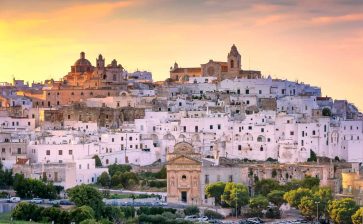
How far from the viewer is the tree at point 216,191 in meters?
53.5

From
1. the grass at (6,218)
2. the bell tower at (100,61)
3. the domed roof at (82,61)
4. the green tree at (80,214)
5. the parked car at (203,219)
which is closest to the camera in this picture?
the grass at (6,218)

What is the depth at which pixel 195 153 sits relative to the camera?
184 feet

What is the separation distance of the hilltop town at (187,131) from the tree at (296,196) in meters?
2.58

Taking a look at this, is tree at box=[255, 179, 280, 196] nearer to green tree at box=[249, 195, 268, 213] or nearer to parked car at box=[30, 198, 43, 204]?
green tree at box=[249, 195, 268, 213]

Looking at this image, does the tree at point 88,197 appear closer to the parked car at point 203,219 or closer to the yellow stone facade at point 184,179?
the parked car at point 203,219

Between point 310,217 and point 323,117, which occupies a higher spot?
point 323,117

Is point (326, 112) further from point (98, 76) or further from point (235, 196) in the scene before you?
point (235, 196)

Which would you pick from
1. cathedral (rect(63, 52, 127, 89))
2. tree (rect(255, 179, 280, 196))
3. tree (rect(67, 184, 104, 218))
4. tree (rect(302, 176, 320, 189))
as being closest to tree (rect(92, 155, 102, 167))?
tree (rect(67, 184, 104, 218))

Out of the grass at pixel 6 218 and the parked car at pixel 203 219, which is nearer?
the grass at pixel 6 218

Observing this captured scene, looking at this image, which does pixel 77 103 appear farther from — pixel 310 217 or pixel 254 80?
pixel 310 217

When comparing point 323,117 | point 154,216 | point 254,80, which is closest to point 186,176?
point 154,216

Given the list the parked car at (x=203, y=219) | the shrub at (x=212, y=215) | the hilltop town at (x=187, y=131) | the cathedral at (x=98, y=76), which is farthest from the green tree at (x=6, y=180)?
the cathedral at (x=98, y=76)

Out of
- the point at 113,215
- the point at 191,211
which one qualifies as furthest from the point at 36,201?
the point at 191,211

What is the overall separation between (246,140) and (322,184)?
16.5 feet
